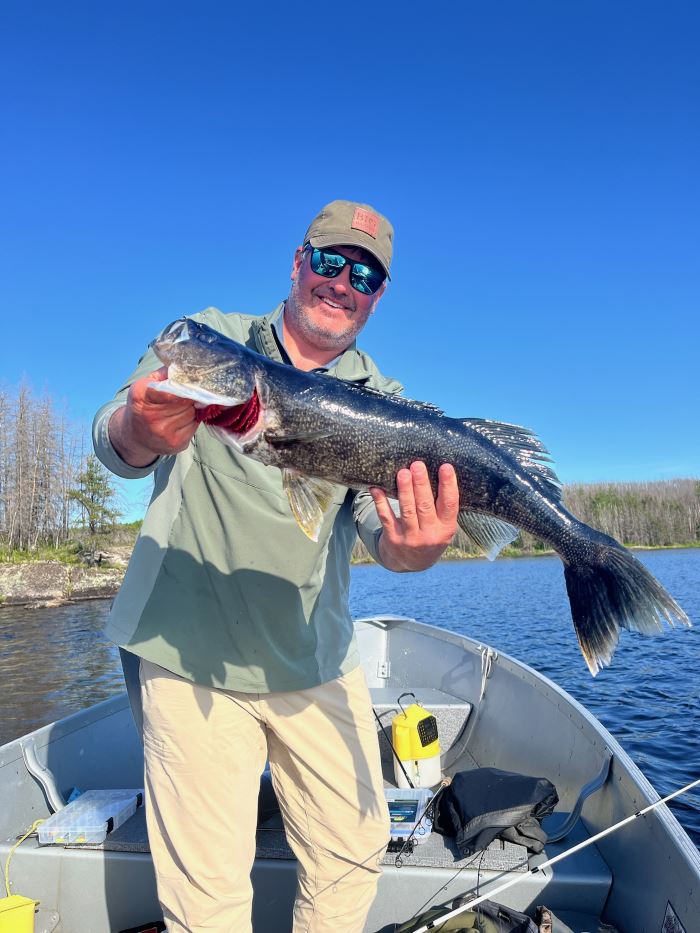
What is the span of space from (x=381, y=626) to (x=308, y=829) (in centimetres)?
818

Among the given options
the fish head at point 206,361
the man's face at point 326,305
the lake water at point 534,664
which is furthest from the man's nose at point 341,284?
the lake water at point 534,664

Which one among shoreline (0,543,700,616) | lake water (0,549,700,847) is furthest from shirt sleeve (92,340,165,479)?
shoreline (0,543,700,616)

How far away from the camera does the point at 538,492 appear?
11.1ft

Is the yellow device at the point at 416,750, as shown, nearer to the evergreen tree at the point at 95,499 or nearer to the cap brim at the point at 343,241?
the cap brim at the point at 343,241

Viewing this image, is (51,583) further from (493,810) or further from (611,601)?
(611,601)

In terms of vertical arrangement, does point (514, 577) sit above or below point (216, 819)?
below

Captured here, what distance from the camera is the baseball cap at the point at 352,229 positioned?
3.81 meters

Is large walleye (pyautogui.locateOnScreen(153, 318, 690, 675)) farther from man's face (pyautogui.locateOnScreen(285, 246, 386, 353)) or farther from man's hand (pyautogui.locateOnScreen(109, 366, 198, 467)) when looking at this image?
man's face (pyautogui.locateOnScreen(285, 246, 386, 353))

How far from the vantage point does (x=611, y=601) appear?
10.2 ft

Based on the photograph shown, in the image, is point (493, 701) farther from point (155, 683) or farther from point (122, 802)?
point (155, 683)

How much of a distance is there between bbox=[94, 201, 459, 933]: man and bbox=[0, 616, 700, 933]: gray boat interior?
112 centimetres

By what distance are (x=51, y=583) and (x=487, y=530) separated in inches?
2051

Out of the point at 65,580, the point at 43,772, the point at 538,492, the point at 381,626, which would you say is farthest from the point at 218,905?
the point at 65,580

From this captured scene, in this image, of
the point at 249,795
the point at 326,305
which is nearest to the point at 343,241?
the point at 326,305
